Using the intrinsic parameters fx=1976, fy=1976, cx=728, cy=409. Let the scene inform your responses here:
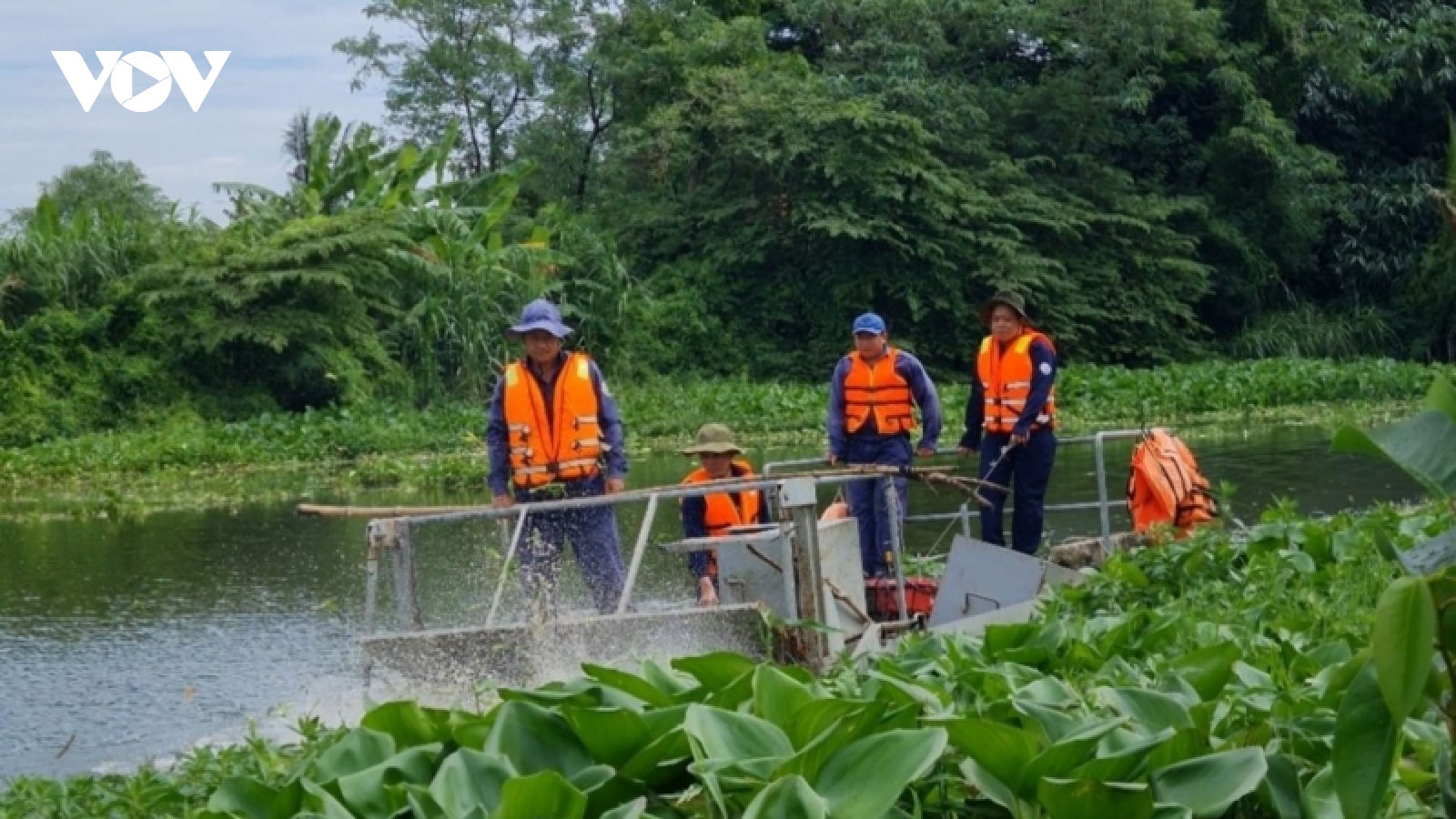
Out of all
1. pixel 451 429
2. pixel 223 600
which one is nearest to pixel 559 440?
pixel 223 600

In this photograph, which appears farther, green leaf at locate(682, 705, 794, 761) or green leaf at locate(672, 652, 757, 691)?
green leaf at locate(672, 652, 757, 691)

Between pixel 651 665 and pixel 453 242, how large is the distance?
23048 millimetres

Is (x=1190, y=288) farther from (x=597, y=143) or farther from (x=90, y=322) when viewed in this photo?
(x=90, y=322)

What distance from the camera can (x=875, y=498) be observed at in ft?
33.7

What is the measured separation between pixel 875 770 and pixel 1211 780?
21.2 inches

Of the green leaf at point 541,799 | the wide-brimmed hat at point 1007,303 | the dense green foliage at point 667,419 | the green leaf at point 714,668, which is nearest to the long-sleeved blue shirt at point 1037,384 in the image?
the wide-brimmed hat at point 1007,303

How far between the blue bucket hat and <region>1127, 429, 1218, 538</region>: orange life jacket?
288 centimetres

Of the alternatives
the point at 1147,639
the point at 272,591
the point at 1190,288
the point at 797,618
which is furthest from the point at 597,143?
the point at 1147,639

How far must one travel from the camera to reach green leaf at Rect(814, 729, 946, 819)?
306cm

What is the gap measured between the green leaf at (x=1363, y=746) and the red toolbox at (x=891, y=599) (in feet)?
22.9

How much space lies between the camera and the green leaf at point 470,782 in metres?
3.24

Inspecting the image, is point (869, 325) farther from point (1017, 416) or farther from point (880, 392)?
point (1017, 416)

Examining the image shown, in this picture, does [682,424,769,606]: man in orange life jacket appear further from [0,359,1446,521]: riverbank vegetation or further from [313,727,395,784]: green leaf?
[0,359,1446,521]: riverbank vegetation

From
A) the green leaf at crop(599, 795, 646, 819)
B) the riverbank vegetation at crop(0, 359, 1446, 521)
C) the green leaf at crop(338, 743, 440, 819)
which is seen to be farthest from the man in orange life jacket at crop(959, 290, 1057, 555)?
the riverbank vegetation at crop(0, 359, 1446, 521)
